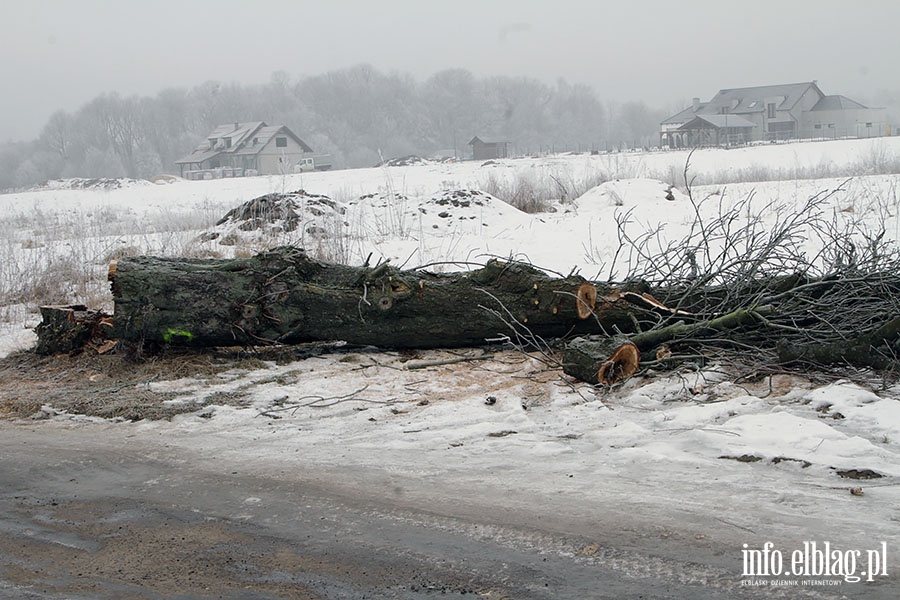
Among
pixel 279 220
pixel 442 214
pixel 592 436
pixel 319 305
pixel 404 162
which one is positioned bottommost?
pixel 592 436

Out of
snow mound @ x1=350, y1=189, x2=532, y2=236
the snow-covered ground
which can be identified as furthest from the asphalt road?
snow mound @ x1=350, y1=189, x2=532, y2=236

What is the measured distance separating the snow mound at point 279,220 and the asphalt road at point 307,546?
8.55 metres

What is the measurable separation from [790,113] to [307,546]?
74638mm

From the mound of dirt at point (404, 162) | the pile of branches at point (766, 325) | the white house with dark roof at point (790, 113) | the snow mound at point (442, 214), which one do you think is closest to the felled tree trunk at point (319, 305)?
the pile of branches at point (766, 325)

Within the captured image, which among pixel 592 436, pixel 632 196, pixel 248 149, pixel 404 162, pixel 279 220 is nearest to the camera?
pixel 592 436

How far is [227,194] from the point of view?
3016cm

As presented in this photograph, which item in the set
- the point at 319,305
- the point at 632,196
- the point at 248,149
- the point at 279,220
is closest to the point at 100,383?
the point at 319,305

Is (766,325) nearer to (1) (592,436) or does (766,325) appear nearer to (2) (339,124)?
(1) (592,436)

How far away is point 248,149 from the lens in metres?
66.1

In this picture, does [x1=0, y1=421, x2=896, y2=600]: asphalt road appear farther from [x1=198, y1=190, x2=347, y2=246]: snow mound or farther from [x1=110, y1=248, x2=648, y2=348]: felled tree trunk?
[x1=198, y1=190, x2=347, y2=246]: snow mound

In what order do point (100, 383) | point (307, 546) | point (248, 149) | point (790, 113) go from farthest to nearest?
1. point (790, 113)
2. point (248, 149)
3. point (100, 383)
4. point (307, 546)

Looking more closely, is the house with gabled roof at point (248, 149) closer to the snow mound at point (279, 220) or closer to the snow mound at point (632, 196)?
the snow mound at point (632, 196)

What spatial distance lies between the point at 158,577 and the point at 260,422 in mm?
2440

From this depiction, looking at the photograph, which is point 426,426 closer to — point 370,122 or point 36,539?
point 36,539
